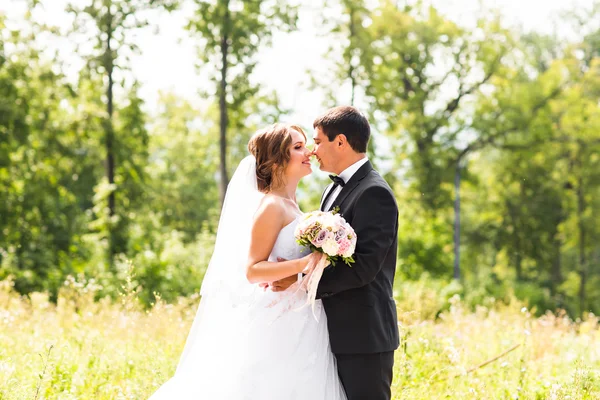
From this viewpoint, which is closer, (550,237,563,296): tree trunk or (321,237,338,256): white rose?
(321,237,338,256): white rose

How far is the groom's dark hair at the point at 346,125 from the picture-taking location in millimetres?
3965

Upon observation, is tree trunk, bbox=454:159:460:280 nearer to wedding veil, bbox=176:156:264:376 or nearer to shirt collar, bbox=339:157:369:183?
wedding veil, bbox=176:156:264:376

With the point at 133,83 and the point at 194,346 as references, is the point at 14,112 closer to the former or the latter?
the point at 133,83

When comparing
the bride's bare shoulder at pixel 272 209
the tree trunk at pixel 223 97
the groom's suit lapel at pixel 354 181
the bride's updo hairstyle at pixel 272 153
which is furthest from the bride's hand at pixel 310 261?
the tree trunk at pixel 223 97

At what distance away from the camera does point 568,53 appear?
34531 mm

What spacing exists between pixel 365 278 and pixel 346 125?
0.94m

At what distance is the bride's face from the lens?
4.24m

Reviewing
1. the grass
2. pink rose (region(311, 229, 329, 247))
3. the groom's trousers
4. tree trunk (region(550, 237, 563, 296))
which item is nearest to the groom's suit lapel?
pink rose (region(311, 229, 329, 247))

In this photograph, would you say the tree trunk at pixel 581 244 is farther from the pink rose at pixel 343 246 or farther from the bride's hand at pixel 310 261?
the pink rose at pixel 343 246

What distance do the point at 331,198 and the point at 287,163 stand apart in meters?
0.38

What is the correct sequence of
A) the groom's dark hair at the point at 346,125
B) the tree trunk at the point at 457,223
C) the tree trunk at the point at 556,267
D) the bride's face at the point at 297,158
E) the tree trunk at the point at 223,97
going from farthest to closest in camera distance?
the tree trunk at the point at 556,267, the tree trunk at the point at 457,223, the tree trunk at the point at 223,97, the bride's face at the point at 297,158, the groom's dark hair at the point at 346,125

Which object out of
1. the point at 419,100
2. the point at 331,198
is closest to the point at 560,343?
the point at 331,198

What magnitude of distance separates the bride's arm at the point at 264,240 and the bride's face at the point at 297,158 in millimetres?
285

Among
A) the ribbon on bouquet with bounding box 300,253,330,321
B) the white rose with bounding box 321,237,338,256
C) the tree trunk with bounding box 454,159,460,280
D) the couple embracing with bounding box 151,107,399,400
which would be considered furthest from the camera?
the tree trunk with bounding box 454,159,460,280
